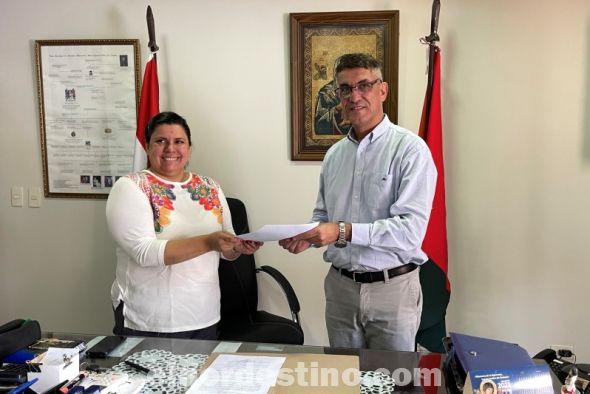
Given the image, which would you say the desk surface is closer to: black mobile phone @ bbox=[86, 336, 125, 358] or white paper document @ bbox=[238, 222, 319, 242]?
black mobile phone @ bbox=[86, 336, 125, 358]

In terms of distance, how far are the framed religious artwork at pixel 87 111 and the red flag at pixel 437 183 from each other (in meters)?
1.62

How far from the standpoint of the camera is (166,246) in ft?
5.58

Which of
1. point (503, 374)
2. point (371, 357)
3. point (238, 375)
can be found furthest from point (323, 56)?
point (503, 374)

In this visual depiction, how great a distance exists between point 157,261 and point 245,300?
976mm

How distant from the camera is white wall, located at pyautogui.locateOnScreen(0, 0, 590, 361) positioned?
2494 mm

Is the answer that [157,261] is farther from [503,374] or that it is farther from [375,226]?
[503,374]

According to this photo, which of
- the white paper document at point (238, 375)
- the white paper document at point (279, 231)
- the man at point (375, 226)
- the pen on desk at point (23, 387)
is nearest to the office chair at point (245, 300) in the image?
the man at point (375, 226)

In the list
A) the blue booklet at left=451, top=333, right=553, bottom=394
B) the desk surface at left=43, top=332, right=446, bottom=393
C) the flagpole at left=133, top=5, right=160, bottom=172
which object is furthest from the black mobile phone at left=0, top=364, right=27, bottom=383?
the flagpole at left=133, top=5, right=160, bottom=172

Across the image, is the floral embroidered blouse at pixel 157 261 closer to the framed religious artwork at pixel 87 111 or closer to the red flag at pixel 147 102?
the red flag at pixel 147 102

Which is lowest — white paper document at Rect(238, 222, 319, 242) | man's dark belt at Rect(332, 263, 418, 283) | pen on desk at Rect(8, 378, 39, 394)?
pen on desk at Rect(8, 378, 39, 394)

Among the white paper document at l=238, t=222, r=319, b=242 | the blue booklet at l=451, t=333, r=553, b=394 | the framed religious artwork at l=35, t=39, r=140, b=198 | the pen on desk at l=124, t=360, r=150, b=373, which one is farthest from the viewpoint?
the framed religious artwork at l=35, t=39, r=140, b=198

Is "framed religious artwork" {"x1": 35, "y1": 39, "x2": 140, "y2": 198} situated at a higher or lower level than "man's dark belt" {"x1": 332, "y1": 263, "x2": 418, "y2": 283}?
higher

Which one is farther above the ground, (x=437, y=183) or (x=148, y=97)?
(x=148, y=97)

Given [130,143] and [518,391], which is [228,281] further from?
[518,391]
